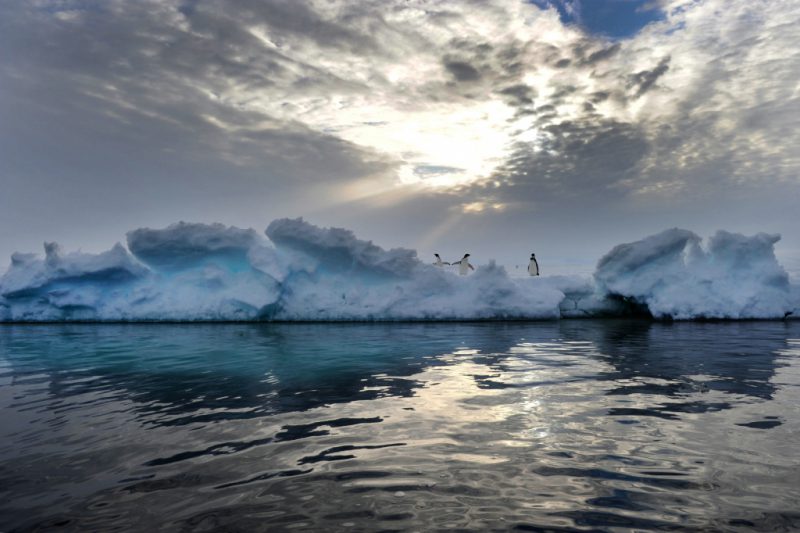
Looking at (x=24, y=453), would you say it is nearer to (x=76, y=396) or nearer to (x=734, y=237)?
(x=76, y=396)

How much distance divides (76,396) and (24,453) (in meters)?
2.70

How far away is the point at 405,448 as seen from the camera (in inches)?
164

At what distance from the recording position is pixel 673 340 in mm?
13398

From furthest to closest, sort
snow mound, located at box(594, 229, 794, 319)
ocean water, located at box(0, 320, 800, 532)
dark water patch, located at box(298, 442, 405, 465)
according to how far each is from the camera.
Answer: snow mound, located at box(594, 229, 794, 319), dark water patch, located at box(298, 442, 405, 465), ocean water, located at box(0, 320, 800, 532)

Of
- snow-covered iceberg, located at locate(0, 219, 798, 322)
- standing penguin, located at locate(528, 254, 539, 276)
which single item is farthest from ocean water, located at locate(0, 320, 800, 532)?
standing penguin, located at locate(528, 254, 539, 276)

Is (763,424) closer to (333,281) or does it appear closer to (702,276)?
(333,281)

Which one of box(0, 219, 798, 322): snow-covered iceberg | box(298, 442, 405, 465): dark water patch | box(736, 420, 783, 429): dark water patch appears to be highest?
box(0, 219, 798, 322): snow-covered iceberg

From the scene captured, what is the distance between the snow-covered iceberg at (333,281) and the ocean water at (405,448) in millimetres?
14139

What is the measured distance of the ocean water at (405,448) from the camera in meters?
2.95

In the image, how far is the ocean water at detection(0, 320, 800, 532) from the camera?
2951 mm

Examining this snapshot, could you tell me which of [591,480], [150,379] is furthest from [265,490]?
[150,379]

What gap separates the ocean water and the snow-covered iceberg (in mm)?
14139

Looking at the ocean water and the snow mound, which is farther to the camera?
the snow mound

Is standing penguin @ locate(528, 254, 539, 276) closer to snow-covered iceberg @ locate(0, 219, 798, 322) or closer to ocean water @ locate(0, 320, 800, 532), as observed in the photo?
snow-covered iceberg @ locate(0, 219, 798, 322)
